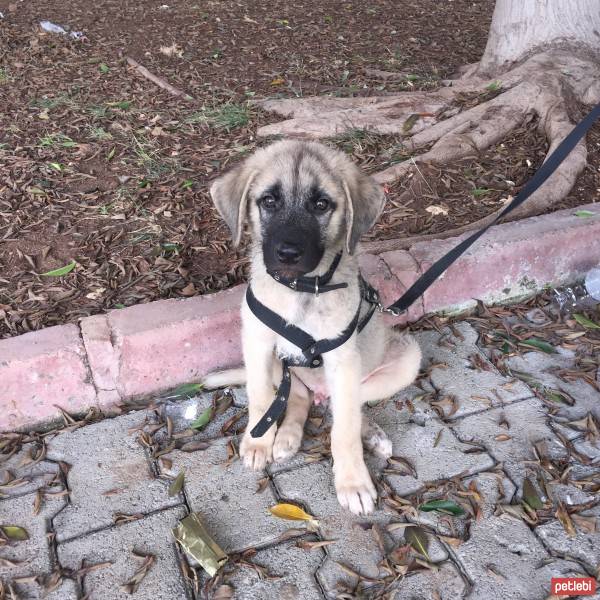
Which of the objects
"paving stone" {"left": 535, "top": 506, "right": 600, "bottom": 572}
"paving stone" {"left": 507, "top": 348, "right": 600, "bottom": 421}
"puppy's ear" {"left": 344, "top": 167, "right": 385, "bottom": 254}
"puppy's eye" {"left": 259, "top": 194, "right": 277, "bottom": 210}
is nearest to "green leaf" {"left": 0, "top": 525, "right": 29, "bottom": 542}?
"puppy's eye" {"left": 259, "top": 194, "right": 277, "bottom": 210}

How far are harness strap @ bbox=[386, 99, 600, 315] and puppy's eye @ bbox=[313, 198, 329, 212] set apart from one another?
0.86 meters

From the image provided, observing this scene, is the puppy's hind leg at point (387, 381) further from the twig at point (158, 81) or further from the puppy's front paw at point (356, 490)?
the twig at point (158, 81)

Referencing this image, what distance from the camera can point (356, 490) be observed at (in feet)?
9.15

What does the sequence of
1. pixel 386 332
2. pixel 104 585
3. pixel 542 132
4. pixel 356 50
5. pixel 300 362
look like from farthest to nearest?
pixel 356 50
pixel 542 132
pixel 386 332
pixel 300 362
pixel 104 585

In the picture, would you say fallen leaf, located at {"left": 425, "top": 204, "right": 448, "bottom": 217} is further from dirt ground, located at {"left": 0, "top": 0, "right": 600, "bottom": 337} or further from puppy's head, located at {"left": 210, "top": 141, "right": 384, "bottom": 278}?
puppy's head, located at {"left": 210, "top": 141, "right": 384, "bottom": 278}

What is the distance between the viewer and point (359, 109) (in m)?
5.43

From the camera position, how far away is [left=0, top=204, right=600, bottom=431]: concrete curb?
3.17 metres

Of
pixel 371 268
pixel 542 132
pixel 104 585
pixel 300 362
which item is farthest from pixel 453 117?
pixel 104 585

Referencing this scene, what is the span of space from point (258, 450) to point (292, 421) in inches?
10.0

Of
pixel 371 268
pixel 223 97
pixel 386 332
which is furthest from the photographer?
pixel 223 97

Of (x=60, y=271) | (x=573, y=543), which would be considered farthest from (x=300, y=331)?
(x=60, y=271)

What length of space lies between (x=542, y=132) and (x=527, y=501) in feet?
11.3

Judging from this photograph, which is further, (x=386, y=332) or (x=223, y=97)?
(x=223, y=97)

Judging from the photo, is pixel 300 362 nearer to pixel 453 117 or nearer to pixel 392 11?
pixel 453 117
